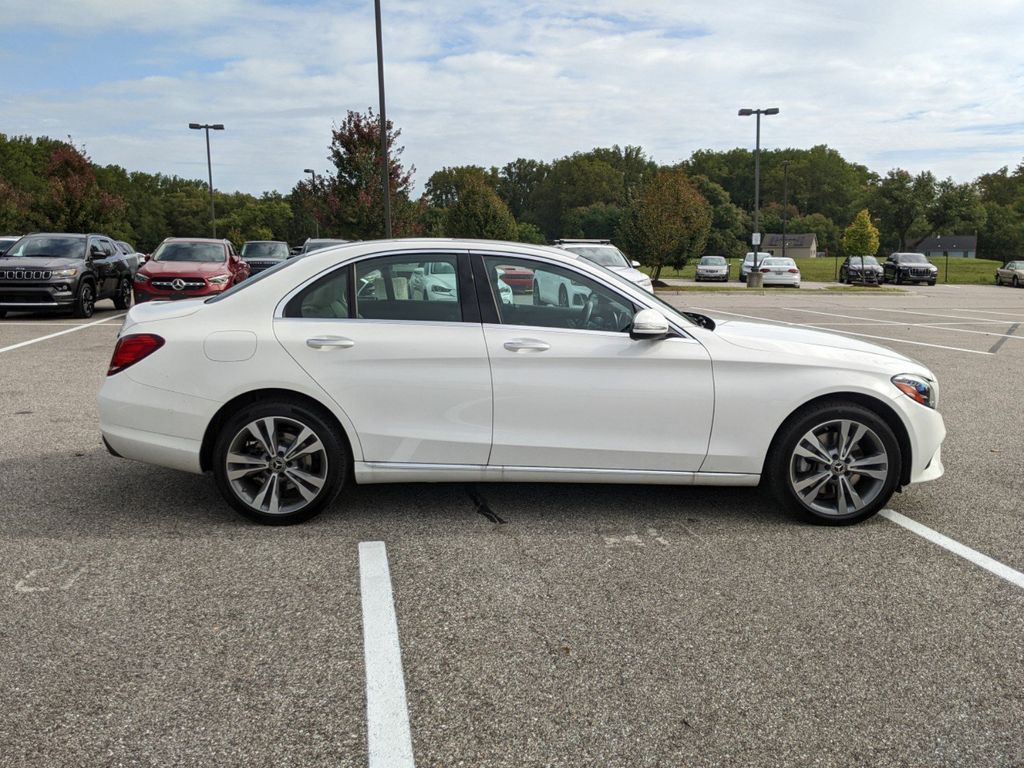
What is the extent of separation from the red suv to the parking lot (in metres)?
11.0

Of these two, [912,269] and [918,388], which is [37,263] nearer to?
[918,388]

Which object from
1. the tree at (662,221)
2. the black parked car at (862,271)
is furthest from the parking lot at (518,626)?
the black parked car at (862,271)

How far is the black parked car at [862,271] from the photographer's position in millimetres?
44056

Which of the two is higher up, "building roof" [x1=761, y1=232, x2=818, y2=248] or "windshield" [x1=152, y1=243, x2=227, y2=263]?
"building roof" [x1=761, y1=232, x2=818, y2=248]

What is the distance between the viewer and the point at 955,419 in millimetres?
7965

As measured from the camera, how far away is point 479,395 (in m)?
4.75

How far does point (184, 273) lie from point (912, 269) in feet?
126

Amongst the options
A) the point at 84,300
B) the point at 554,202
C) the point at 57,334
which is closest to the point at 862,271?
the point at 84,300

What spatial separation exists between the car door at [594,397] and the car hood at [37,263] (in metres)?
14.7

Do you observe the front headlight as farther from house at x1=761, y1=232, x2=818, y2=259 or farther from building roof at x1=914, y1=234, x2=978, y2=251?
building roof at x1=914, y1=234, x2=978, y2=251

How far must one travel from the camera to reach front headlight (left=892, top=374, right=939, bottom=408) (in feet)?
16.1

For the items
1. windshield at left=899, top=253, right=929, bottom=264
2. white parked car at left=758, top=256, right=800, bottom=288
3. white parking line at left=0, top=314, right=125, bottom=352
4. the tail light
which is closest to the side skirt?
the tail light

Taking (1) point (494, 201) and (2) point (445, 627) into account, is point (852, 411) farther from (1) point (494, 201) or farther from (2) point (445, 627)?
(1) point (494, 201)

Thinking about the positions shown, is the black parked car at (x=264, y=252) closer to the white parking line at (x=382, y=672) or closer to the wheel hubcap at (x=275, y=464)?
the wheel hubcap at (x=275, y=464)
